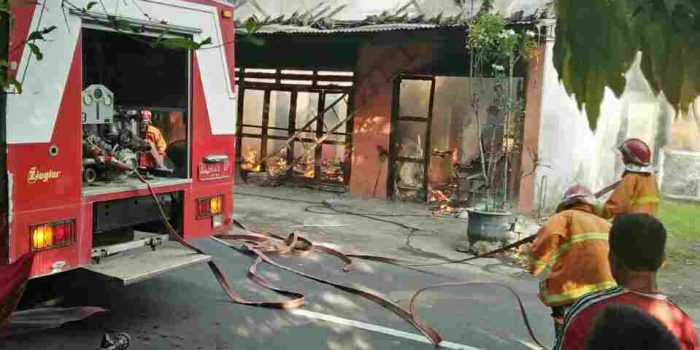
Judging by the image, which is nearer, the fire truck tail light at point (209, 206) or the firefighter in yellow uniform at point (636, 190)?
the firefighter in yellow uniform at point (636, 190)

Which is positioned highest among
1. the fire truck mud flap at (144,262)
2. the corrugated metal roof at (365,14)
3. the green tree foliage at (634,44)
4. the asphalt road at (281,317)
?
the corrugated metal roof at (365,14)

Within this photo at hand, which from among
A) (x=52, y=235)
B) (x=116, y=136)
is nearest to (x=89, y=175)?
(x=116, y=136)

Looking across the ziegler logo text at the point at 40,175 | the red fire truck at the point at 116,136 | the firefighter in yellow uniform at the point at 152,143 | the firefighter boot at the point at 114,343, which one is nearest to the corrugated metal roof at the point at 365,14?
the red fire truck at the point at 116,136

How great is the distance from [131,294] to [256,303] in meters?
1.18

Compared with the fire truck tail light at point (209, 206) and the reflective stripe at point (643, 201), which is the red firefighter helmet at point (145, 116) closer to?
the fire truck tail light at point (209, 206)

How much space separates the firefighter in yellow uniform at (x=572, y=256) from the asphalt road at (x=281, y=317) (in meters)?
1.42

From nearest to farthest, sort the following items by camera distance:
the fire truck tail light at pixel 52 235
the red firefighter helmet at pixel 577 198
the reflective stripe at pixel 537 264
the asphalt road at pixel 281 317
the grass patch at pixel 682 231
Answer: the reflective stripe at pixel 537 264 → the red firefighter helmet at pixel 577 198 → the fire truck tail light at pixel 52 235 → the asphalt road at pixel 281 317 → the grass patch at pixel 682 231

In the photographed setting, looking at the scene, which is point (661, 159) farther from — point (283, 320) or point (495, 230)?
point (283, 320)

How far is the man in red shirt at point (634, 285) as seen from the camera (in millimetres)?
2400

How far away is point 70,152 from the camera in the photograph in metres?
5.18

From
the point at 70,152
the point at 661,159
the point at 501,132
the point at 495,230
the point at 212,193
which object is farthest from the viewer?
the point at 661,159

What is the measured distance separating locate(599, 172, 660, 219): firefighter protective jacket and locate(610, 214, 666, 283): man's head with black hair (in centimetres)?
303

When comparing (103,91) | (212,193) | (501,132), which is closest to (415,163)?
(501,132)

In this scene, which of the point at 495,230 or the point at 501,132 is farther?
the point at 501,132
